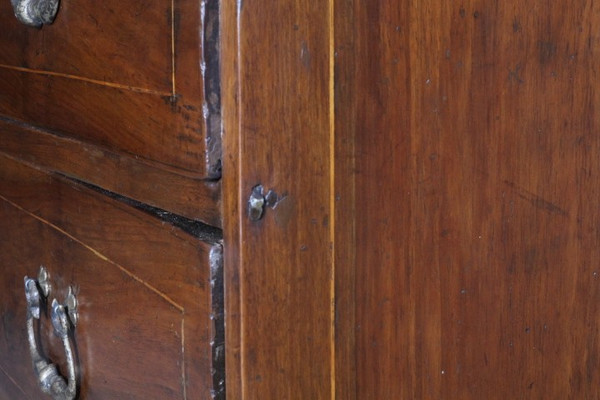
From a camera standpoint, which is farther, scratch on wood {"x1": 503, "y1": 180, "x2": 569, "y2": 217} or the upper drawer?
scratch on wood {"x1": 503, "y1": 180, "x2": 569, "y2": 217}

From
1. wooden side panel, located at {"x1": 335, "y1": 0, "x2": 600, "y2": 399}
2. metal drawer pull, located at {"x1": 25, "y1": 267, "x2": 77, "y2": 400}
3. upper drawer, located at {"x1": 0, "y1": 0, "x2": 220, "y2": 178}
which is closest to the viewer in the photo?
upper drawer, located at {"x1": 0, "y1": 0, "x2": 220, "y2": 178}

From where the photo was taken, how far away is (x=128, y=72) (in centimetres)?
75

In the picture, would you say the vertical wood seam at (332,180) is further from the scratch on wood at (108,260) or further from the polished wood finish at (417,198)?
the scratch on wood at (108,260)

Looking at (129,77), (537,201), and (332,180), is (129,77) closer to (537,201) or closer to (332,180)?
(332,180)

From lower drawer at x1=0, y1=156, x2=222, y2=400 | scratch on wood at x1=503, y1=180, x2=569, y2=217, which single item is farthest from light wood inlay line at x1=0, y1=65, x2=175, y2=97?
scratch on wood at x1=503, y1=180, x2=569, y2=217

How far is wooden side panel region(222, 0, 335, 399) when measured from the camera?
2.20 feet

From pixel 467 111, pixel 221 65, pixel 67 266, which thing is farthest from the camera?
pixel 67 266

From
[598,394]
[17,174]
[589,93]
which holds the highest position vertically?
[589,93]

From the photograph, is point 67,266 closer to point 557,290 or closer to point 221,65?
point 221,65

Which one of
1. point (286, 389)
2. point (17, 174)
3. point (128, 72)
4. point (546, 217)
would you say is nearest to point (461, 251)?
point (546, 217)

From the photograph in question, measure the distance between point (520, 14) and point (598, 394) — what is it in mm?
405

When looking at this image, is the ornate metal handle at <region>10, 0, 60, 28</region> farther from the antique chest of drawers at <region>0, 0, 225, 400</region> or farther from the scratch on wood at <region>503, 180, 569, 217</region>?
the scratch on wood at <region>503, 180, 569, 217</region>

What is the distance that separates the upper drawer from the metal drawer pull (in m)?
0.18

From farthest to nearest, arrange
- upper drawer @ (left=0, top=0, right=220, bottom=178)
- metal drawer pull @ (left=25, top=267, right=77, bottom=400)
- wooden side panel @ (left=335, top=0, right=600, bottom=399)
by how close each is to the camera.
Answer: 1. metal drawer pull @ (left=25, top=267, right=77, bottom=400)
2. wooden side panel @ (left=335, top=0, right=600, bottom=399)
3. upper drawer @ (left=0, top=0, right=220, bottom=178)
